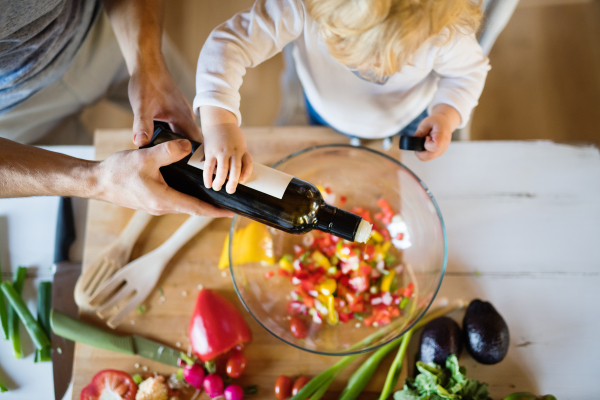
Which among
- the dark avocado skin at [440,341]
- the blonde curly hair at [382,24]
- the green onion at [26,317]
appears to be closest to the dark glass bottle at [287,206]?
the blonde curly hair at [382,24]

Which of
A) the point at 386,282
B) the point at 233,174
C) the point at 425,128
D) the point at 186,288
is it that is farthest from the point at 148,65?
the point at 386,282

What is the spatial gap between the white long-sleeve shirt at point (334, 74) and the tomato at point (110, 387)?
66 centimetres

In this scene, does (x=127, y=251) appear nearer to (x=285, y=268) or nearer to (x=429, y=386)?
(x=285, y=268)

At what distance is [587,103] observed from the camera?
71.6 inches

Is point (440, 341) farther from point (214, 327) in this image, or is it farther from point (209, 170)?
point (209, 170)

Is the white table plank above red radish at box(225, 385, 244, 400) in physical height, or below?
above

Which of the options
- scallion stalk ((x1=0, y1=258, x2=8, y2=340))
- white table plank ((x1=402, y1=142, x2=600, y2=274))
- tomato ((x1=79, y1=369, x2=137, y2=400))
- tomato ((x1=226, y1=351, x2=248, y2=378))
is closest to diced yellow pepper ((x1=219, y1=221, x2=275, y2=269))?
tomato ((x1=226, y1=351, x2=248, y2=378))

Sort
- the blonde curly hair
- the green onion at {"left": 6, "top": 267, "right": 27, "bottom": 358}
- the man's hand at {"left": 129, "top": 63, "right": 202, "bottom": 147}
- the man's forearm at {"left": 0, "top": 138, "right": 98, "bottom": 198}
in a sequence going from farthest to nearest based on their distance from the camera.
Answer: the green onion at {"left": 6, "top": 267, "right": 27, "bottom": 358}
the man's hand at {"left": 129, "top": 63, "right": 202, "bottom": 147}
the man's forearm at {"left": 0, "top": 138, "right": 98, "bottom": 198}
the blonde curly hair

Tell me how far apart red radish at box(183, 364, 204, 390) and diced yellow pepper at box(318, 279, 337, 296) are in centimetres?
34

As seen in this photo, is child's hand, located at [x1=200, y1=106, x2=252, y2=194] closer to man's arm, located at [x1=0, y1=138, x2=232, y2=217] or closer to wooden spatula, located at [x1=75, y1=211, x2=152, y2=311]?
man's arm, located at [x1=0, y1=138, x2=232, y2=217]

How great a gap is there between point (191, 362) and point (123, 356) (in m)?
0.17

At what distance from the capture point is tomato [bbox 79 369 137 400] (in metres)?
0.86

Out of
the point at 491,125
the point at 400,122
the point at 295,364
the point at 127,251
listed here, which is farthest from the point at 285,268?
the point at 491,125

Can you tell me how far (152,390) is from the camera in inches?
33.8
